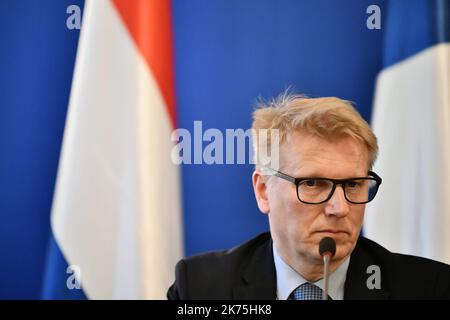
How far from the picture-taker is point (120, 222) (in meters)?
1.67

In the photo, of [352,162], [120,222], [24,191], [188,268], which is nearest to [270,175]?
[352,162]

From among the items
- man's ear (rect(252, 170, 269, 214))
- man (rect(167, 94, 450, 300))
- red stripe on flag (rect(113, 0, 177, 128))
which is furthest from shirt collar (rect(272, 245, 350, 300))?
red stripe on flag (rect(113, 0, 177, 128))

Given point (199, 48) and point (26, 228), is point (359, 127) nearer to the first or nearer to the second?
point (199, 48)

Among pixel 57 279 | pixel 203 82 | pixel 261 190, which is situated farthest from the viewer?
pixel 203 82

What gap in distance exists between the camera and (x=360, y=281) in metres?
1.42

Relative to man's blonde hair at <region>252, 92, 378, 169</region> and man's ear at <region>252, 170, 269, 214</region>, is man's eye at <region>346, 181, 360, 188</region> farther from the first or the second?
man's ear at <region>252, 170, 269, 214</region>

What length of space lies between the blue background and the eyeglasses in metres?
0.35

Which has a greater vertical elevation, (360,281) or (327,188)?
(327,188)

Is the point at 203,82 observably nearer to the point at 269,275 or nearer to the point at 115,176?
the point at 115,176

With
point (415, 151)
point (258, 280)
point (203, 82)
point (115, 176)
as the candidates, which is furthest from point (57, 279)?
point (415, 151)

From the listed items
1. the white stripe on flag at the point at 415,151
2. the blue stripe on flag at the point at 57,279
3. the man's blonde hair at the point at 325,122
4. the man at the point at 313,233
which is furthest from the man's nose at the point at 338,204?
the blue stripe on flag at the point at 57,279

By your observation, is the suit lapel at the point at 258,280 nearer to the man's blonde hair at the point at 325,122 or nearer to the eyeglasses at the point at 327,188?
the eyeglasses at the point at 327,188

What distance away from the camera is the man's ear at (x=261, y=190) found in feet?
4.85

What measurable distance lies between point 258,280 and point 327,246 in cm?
27
